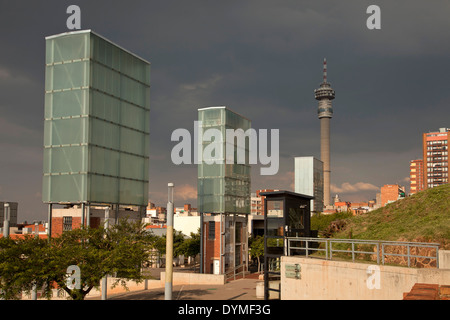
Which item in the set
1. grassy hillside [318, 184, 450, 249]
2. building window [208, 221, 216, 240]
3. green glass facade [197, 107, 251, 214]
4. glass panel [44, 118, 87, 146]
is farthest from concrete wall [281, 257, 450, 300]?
building window [208, 221, 216, 240]

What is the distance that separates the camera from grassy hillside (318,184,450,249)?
29.3 metres

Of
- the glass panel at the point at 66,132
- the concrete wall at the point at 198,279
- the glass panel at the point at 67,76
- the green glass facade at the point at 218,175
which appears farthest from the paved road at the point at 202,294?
the glass panel at the point at 67,76

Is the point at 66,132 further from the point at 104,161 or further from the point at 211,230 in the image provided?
the point at 211,230

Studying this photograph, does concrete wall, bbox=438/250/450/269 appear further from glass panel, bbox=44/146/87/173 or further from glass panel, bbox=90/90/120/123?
glass panel, bbox=90/90/120/123

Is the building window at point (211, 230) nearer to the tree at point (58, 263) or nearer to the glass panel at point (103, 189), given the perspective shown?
the glass panel at point (103, 189)

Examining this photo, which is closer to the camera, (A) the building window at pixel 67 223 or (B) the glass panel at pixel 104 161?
(B) the glass panel at pixel 104 161

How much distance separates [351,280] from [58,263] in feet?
63.8

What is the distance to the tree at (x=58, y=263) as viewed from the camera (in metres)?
30.0

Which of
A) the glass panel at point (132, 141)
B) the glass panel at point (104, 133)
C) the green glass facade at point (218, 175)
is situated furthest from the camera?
the green glass facade at point (218, 175)

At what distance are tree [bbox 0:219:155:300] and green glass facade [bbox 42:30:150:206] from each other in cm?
1214

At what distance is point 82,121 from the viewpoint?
4547 centimetres

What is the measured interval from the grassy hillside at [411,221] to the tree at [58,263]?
17.7 m

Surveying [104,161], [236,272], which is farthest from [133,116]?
[236,272]
